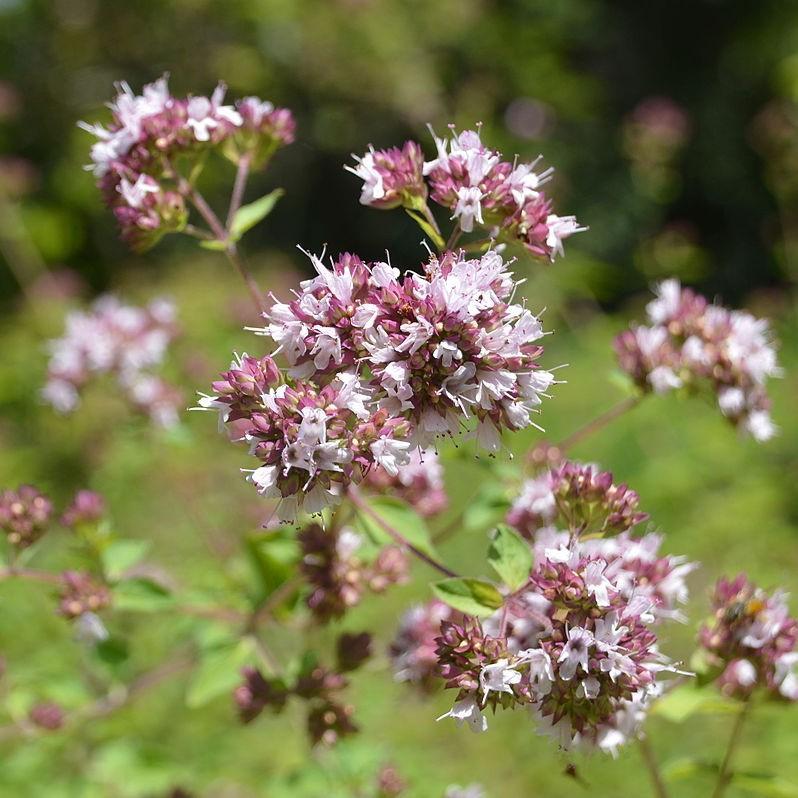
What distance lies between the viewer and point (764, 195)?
845 centimetres

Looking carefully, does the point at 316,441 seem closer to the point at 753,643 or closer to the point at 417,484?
the point at 417,484

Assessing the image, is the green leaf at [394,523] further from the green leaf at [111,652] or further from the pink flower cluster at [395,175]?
the green leaf at [111,652]

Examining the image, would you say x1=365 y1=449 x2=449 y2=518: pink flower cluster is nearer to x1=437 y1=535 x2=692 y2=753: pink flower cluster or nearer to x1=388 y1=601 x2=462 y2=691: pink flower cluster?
x1=388 y1=601 x2=462 y2=691: pink flower cluster

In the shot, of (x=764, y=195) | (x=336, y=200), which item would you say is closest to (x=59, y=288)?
(x=336, y=200)

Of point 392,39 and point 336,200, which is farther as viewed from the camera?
point 336,200

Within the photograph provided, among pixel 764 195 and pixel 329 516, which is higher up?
pixel 764 195

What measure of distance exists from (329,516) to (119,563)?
20.1 inches

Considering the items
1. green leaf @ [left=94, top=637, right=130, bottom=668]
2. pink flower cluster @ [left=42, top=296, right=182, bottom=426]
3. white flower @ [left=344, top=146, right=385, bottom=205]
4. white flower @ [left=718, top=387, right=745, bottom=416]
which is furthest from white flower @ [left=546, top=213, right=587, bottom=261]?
pink flower cluster @ [left=42, top=296, right=182, bottom=426]

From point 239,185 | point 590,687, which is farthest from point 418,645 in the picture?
point 239,185

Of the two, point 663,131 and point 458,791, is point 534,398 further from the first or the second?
point 663,131

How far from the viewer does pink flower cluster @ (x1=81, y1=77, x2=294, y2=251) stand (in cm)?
149

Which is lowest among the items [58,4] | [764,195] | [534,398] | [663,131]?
[534,398]

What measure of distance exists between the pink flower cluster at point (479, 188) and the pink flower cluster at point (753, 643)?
0.63 metres

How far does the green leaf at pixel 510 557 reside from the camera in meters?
1.23
